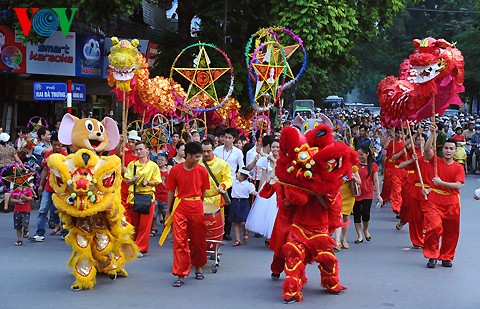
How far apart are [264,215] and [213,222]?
75.9 inches

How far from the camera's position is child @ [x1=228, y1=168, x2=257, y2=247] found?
41.0ft

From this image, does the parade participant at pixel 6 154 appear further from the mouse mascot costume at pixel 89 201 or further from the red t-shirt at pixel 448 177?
the red t-shirt at pixel 448 177

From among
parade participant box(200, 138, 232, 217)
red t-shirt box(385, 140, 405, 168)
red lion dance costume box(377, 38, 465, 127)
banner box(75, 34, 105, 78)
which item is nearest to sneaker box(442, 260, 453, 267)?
red lion dance costume box(377, 38, 465, 127)

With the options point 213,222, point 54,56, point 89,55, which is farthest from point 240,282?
point 89,55

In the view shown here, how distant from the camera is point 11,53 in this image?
20.5 meters

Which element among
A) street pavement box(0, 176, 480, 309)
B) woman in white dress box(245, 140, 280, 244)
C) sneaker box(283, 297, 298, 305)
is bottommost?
street pavement box(0, 176, 480, 309)

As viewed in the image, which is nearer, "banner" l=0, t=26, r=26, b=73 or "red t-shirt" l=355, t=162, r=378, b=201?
"red t-shirt" l=355, t=162, r=378, b=201

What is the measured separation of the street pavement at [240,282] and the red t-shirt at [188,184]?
89 cm

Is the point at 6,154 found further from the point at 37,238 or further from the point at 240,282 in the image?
the point at 240,282

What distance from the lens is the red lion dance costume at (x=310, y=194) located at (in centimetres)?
854

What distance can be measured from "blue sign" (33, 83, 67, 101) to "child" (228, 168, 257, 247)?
6.15 meters

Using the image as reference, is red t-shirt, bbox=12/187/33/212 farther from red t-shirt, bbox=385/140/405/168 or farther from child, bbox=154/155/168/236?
red t-shirt, bbox=385/140/405/168

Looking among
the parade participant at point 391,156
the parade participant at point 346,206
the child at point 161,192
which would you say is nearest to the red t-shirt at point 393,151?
the parade participant at point 391,156

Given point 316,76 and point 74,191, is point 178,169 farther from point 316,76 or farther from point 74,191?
point 316,76
